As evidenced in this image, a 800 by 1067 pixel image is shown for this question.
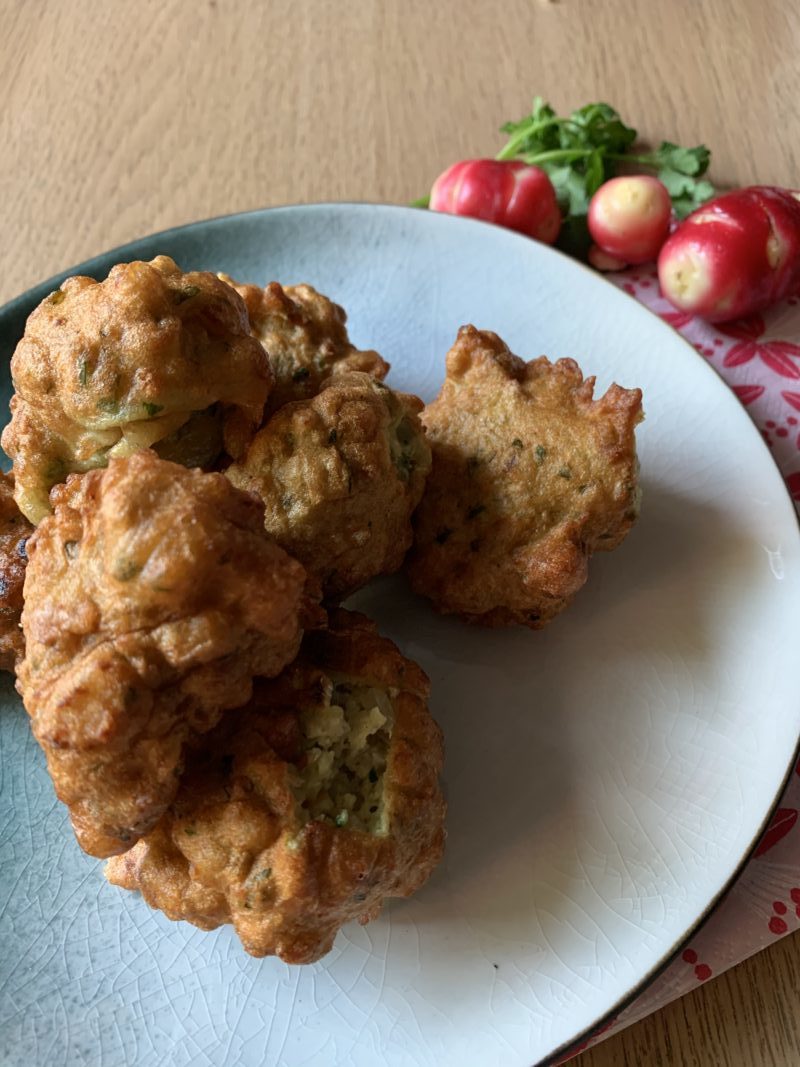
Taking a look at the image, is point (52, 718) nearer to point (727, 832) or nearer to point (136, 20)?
point (727, 832)

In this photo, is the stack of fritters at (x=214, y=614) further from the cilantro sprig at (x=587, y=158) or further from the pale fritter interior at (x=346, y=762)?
the cilantro sprig at (x=587, y=158)

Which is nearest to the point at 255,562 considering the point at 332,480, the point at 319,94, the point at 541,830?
the point at 332,480

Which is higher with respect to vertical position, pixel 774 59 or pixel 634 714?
pixel 774 59

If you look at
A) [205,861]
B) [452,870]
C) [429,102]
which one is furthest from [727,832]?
[429,102]

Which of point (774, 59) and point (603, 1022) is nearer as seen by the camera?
point (603, 1022)

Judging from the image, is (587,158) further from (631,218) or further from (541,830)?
(541,830)

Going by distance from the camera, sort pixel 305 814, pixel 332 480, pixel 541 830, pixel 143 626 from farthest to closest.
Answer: pixel 541 830, pixel 332 480, pixel 305 814, pixel 143 626
